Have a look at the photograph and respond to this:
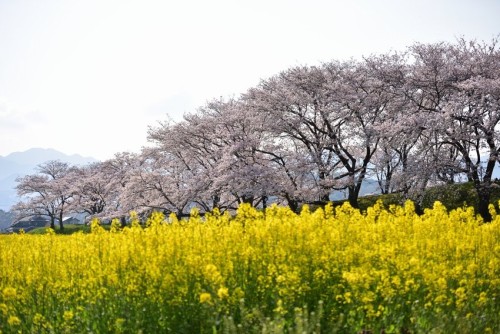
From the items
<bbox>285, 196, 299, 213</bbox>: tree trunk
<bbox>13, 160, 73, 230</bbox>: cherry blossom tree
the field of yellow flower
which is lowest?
the field of yellow flower

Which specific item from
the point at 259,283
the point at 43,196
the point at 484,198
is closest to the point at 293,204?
the point at 484,198

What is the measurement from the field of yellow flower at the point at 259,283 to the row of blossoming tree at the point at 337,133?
1573 centimetres

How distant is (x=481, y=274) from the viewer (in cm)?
750

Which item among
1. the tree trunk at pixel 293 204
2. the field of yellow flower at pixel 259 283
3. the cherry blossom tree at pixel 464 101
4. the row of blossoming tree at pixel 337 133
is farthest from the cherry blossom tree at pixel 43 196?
the field of yellow flower at pixel 259 283

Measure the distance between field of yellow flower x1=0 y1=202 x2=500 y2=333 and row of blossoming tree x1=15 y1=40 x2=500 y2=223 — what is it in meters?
15.7

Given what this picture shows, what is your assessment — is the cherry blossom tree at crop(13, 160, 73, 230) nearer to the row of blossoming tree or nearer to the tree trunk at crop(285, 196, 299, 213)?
the row of blossoming tree

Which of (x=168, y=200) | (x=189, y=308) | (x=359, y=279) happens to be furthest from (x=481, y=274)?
(x=168, y=200)

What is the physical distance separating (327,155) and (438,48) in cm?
964

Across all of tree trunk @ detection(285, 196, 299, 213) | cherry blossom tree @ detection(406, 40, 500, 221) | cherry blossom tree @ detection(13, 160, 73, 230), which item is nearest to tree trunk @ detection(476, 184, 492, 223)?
cherry blossom tree @ detection(406, 40, 500, 221)

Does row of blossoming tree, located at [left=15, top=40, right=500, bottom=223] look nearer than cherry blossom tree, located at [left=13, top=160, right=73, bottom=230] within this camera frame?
Yes

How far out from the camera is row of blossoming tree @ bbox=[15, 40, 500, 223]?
23219 millimetres

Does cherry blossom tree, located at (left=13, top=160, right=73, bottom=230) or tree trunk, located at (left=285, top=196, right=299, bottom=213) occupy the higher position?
cherry blossom tree, located at (left=13, top=160, right=73, bottom=230)

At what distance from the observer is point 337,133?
105 ft

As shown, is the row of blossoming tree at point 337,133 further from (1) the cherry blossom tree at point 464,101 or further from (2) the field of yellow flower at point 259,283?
(2) the field of yellow flower at point 259,283
